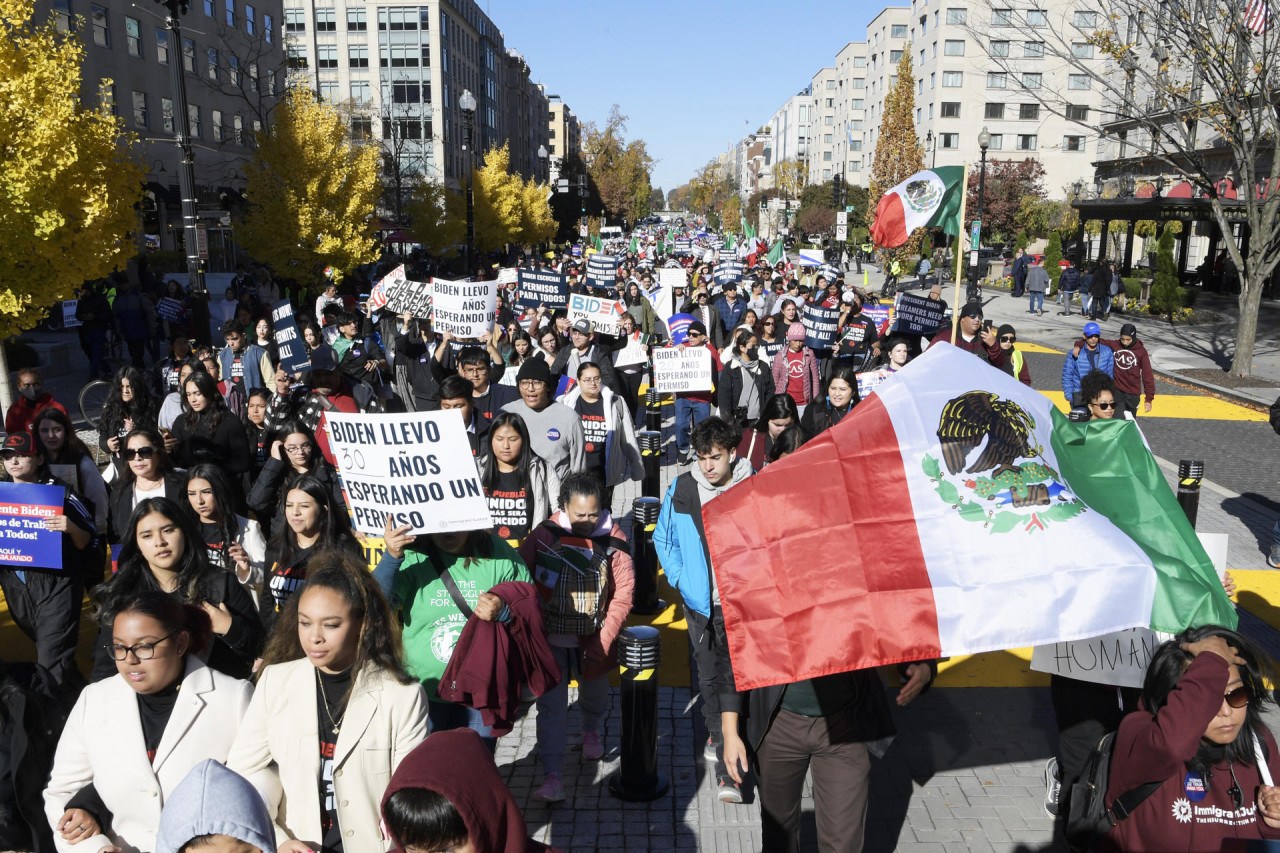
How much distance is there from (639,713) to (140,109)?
3989cm

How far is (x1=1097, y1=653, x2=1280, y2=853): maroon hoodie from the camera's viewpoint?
3182mm

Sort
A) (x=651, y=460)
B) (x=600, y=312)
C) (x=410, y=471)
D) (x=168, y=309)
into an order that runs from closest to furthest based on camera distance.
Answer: (x=410, y=471)
(x=651, y=460)
(x=600, y=312)
(x=168, y=309)

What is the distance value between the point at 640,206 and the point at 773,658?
427 ft

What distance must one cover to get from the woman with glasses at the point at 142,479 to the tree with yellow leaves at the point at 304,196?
62.0ft

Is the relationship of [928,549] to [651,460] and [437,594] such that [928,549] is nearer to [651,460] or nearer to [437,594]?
[437,594]

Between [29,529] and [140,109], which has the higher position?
[140,109]

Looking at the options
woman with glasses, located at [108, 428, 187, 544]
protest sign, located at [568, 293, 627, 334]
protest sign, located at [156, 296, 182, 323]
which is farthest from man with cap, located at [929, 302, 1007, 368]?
protest sign, located at [156, 296, 182, 323]

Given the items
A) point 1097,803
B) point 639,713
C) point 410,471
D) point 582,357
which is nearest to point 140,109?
point 582,357

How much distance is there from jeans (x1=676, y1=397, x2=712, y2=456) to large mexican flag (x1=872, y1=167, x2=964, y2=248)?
3.11 metres

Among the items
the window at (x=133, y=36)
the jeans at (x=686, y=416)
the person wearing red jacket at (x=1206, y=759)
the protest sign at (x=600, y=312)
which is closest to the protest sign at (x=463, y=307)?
the protest sign at (x=600, y=312)

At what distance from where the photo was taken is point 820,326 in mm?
13586

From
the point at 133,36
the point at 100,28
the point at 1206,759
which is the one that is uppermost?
the point at 133,36

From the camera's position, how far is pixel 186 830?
102 inches

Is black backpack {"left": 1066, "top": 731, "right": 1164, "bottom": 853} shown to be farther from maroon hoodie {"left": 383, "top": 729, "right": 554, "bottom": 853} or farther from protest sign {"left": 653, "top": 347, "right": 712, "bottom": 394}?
protest sign {"left": 653, "top": 347, "right": 712, "bottom": 394}
